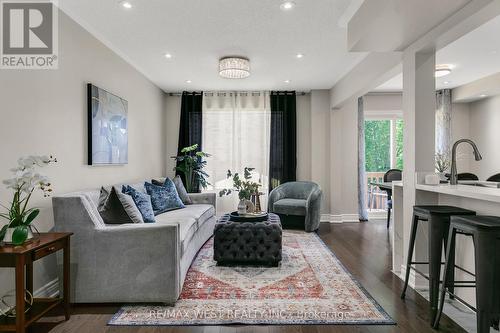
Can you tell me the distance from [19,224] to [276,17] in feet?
9.42

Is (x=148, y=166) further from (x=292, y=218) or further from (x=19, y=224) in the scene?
(x=19, y=224)

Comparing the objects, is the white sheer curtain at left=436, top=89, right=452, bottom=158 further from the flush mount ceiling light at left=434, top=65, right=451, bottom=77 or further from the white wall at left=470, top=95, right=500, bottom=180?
the flush mount ceiling light at left=434, top=65, right=451, bottom=77

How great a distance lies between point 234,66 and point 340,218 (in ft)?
12.4

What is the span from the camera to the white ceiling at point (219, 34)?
3033 mm

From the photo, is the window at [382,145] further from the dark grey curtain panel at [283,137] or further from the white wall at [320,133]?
the dark grey curtain panel at [283,137]

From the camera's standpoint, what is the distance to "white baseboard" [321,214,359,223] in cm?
639

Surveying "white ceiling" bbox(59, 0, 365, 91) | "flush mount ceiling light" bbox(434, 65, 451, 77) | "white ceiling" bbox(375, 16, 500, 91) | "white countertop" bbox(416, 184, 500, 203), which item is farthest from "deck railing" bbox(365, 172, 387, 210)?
"white countertop" bbox(416, 184, 500, 203)

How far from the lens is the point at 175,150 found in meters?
6.68

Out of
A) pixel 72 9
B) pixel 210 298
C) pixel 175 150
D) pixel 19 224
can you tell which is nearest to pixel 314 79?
pixel 175 150

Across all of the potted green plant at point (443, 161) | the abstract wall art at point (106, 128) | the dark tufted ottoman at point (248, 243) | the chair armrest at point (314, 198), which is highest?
the abstract wall art at point (106, 128)

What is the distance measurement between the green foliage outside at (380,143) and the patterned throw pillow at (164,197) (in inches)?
170

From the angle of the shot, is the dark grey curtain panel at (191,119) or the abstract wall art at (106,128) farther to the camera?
the dark grey curtain panel at (191,119)

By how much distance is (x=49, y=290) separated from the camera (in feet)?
9.17

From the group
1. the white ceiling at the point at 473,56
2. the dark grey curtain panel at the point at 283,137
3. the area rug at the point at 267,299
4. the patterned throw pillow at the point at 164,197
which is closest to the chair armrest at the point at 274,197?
the dark grey curtain panel at the point at 283,137
